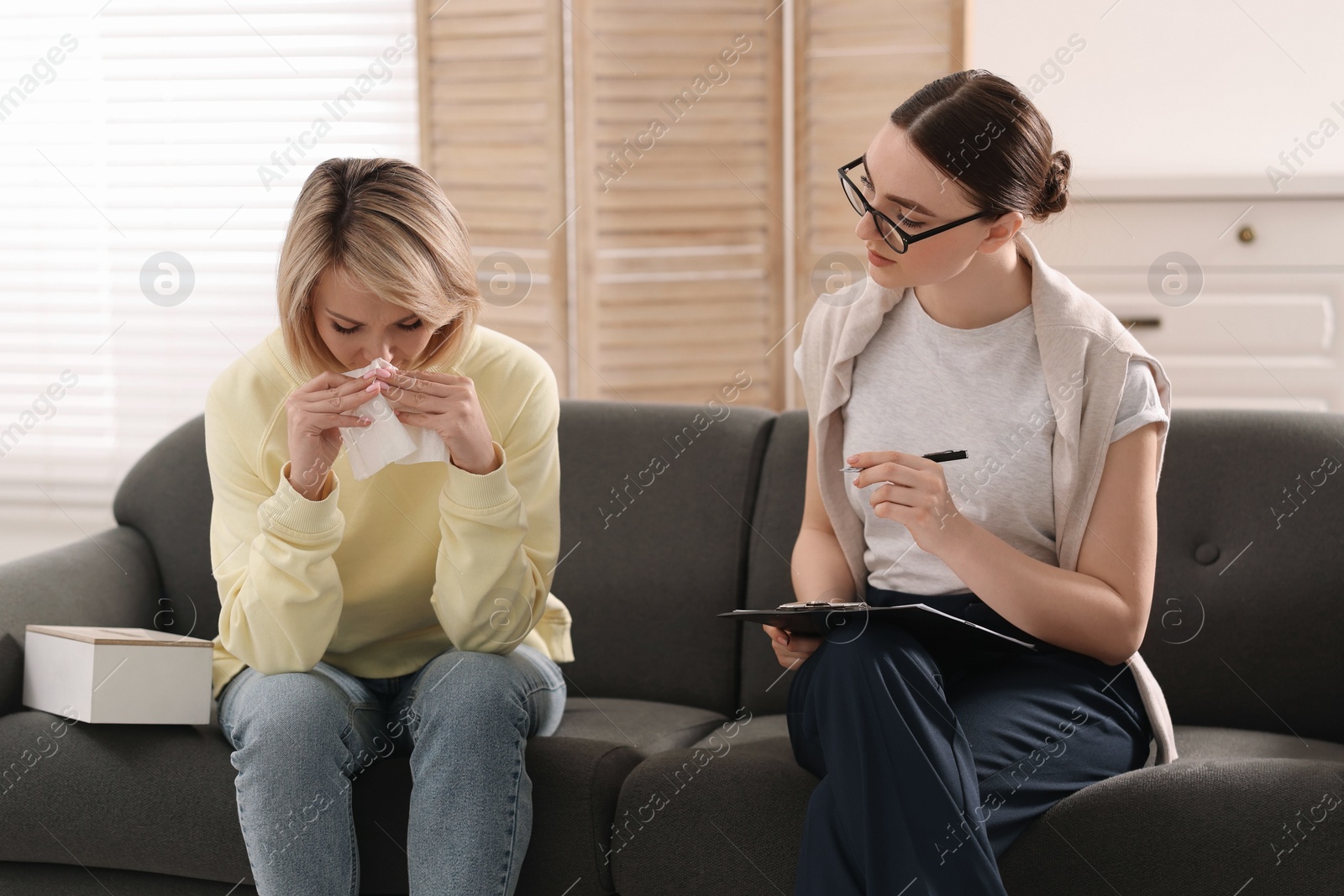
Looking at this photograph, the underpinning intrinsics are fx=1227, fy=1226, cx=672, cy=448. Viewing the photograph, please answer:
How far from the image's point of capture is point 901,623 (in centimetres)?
136

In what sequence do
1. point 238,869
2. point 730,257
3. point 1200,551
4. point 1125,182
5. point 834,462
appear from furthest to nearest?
point 730,257 → point 1125,182 → point 1200,551 → point 834,462 → point 238,869

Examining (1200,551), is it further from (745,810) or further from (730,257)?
(730,257)

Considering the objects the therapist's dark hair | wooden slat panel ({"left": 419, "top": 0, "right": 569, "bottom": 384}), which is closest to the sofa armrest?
wooden slat panel ({"left": 419, "top": 0, "right": 569, "bottom": 384})

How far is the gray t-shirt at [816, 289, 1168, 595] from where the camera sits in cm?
144

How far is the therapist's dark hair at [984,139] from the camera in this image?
4.37 ft

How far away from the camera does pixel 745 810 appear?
138 cm

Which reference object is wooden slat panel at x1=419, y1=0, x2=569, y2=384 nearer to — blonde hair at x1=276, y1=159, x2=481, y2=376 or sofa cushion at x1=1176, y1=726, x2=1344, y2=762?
blonde hair at x1=276, y1=159, x2=481, y2=376

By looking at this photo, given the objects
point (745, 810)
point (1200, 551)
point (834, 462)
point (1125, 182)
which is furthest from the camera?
point (1125, 182)

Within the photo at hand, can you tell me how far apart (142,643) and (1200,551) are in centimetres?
141

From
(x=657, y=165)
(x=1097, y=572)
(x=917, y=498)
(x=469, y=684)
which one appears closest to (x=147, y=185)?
(x=657, y=165)

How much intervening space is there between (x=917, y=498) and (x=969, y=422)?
198 millimetres

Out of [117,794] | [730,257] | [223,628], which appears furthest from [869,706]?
[730,257]

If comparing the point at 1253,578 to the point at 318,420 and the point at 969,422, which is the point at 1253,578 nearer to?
the point at 969,422

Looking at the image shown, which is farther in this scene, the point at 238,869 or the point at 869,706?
the point at 238,869
